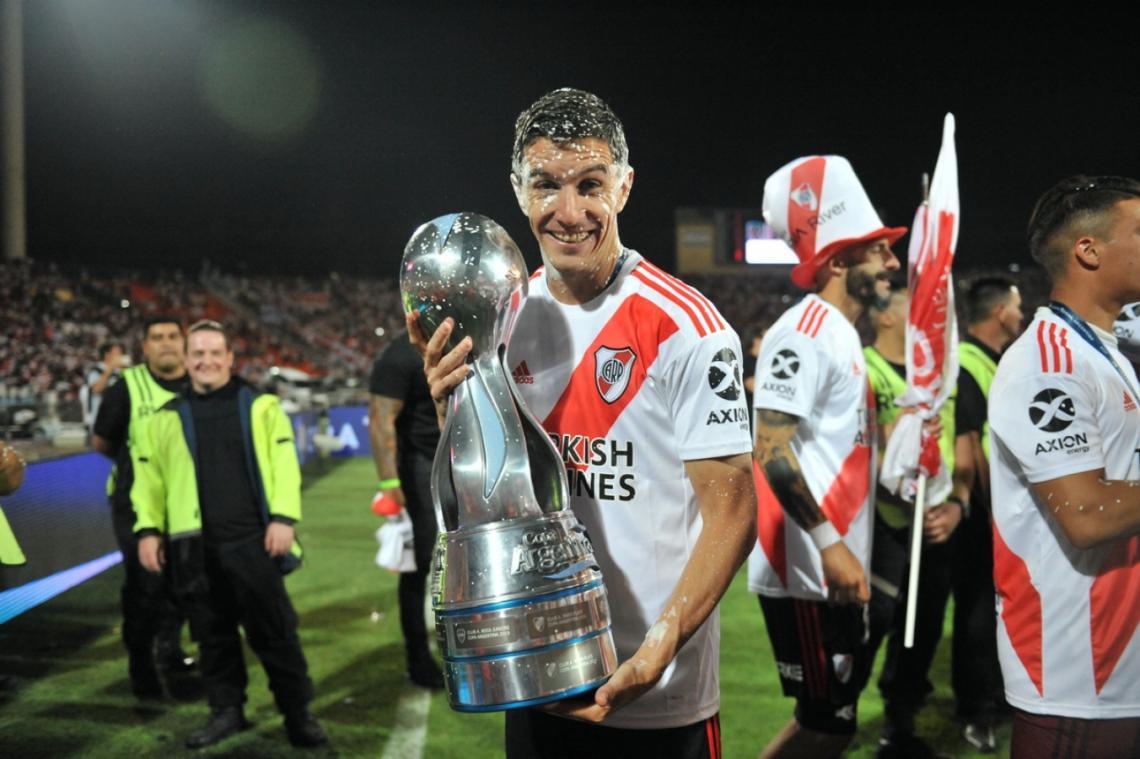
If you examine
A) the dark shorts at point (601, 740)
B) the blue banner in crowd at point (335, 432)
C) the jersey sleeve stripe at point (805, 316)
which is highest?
the jersey sleeve stripe at point (805, 316)

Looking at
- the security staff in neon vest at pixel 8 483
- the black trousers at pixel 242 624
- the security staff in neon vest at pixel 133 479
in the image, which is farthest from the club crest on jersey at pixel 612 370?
the security staff in neon vest at pixel 133 479

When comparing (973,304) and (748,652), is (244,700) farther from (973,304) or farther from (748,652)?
A: (973,304)

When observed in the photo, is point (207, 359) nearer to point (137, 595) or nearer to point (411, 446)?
point (411, 446)

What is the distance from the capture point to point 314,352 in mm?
33844

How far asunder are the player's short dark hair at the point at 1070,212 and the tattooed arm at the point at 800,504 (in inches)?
35.8

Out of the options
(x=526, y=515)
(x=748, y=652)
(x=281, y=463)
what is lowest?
(x=748, y=652)

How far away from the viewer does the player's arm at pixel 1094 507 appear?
1925 millimetres

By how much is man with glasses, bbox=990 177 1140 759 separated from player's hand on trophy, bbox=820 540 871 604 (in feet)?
2.10

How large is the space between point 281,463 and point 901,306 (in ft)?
10.1

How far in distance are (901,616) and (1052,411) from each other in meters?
2.61

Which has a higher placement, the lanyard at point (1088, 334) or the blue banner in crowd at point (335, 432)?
the lanyard at point (1088, 334)

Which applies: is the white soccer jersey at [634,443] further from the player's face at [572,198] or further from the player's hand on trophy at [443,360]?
the player's hand on trophy at [443,360]

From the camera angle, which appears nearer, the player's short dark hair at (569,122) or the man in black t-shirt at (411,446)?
the player's short dark hair at (569,122)

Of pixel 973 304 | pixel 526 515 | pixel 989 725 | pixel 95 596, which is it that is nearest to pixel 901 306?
pixel 973 304
